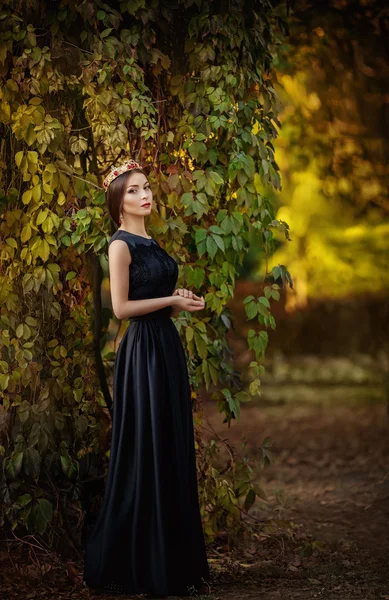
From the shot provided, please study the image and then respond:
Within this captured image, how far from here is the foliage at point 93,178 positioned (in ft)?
13.0

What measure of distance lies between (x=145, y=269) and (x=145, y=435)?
689 millimetres

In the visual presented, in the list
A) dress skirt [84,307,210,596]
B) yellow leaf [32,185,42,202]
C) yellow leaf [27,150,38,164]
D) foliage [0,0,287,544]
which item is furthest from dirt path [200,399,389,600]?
yellow leaf [27,150,38,164]

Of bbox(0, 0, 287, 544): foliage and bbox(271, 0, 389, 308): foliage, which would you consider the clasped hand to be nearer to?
→ bbox(0, 0, 287, 544): foliage

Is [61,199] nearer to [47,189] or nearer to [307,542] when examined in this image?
[47,189]

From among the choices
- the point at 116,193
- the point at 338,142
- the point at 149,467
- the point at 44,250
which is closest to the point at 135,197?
the point at 116,193

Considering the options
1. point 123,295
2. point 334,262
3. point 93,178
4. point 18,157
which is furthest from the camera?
point 334,262

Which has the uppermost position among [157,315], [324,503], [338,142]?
[338,142]

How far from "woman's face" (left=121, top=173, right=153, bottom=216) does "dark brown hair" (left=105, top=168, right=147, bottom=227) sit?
14mm

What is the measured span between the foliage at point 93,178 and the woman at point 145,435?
13.1 inches

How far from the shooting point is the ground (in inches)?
154

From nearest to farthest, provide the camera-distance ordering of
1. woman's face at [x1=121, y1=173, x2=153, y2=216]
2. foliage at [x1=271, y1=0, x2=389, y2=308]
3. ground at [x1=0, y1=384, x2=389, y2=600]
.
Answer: woman's face at [x1=121, y1=173, x2=153, y2=216] → ground at [x1=0, y1=384, x2=389, y2=600] → foliage at [x1=271, y1=0, x2=389, y2=308]

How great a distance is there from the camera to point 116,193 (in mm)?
3758

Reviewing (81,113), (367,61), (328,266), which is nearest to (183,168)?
(81,113)

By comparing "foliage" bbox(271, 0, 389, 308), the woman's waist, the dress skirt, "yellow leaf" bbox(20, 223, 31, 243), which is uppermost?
"foliage" bbox(271, 0, 389, 308)
